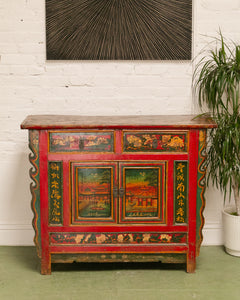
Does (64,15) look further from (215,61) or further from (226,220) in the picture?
(226,220)

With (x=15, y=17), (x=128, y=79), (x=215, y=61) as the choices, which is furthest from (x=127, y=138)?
(x=15, y=17)

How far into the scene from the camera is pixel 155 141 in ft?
10.6

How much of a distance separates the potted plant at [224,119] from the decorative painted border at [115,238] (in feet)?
1.78

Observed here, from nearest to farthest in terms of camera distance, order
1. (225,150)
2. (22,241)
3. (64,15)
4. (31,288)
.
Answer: (31,288)
(225,150)
(64,15)
(22,241)

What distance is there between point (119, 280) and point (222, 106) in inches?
62.5

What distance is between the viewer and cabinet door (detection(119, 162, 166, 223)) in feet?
10.7

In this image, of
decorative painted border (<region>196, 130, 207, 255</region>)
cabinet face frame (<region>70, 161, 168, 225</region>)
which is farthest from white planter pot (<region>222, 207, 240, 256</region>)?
cabinet face frame (<region>70, 161, 168, 225</region>)

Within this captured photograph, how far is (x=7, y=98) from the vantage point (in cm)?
378

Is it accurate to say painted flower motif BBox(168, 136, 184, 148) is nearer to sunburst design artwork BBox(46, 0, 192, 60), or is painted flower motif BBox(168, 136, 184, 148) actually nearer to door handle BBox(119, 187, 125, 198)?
door handle BBox(119, 187, 125, 198)

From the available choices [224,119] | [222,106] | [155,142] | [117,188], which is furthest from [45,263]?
[222,106]

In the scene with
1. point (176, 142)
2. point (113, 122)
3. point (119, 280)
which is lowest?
point (119, 280)

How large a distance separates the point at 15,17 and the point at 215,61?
5.50 feet

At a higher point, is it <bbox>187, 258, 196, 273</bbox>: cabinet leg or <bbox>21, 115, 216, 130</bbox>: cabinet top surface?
<bbox>21, 115, 216, 130</bbox>: cabinet top surface

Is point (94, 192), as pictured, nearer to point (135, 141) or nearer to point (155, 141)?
point (135, 141)
